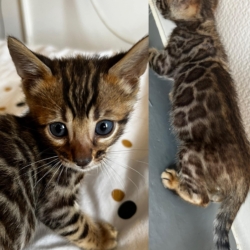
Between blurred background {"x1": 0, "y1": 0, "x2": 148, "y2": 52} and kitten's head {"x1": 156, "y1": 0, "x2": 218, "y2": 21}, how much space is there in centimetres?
76

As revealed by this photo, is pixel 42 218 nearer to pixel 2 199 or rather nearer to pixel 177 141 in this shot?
pixel 2 199

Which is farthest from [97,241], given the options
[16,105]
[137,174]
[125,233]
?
[16,105]

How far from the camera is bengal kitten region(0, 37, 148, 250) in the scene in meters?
0.65

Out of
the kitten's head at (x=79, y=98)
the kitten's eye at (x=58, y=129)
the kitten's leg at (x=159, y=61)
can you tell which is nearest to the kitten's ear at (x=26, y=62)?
the kitten's head at (x=79, y=98)

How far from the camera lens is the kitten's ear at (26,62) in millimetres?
626

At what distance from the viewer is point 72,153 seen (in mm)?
655

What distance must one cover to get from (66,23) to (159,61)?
1002 mm

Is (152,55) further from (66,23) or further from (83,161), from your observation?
(66,23)

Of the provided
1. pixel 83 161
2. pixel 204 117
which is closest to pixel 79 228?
pixel 83 161

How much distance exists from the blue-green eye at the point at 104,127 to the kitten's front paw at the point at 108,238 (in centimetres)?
25

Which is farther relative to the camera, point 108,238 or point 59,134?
point 108,238

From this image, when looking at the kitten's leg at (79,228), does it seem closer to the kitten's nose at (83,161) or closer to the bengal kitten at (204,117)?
the kitten's nose at (83,161)

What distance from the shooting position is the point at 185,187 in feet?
1.62

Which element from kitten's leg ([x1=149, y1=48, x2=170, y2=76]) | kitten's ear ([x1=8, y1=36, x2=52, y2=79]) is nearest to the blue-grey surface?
kitten's leg ([x1=149, y1=48, x2=170, y2=76])
